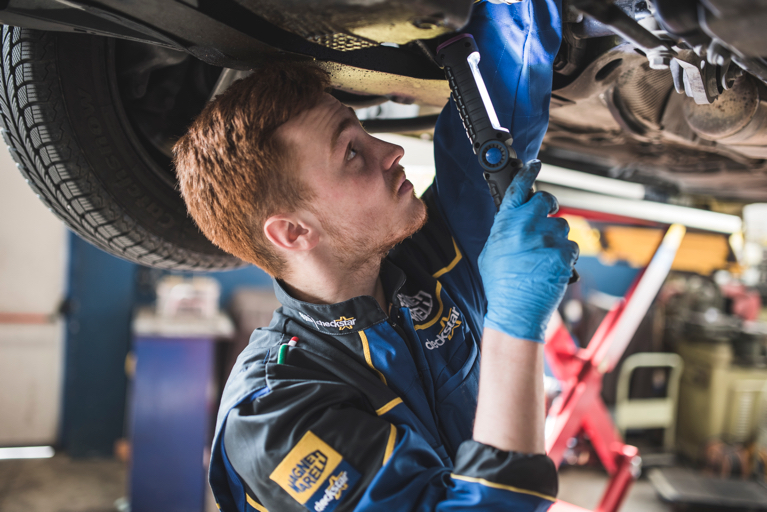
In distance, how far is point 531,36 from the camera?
78cm

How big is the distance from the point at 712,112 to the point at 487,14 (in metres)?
0.52

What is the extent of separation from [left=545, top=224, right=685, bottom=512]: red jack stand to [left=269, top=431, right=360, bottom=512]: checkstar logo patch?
1.54 metres

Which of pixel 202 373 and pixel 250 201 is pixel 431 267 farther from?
pixel 202 373

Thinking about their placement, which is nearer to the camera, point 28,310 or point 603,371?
point 603,371

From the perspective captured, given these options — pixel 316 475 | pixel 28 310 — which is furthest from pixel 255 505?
pixel 28 310

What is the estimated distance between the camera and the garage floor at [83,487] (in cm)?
268

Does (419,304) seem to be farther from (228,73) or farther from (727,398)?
(727,398)

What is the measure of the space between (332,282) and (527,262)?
32cm

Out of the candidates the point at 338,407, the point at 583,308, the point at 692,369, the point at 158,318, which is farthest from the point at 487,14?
the point at 692,369

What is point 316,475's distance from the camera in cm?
63

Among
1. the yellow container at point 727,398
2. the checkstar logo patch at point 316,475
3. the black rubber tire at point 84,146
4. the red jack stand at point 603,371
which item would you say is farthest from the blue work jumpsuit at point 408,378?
the yellow container at point 727,398

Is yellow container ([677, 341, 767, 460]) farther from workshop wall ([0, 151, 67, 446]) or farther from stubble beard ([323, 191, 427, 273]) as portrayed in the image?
workshop wall ([0, 151, 67, 446])

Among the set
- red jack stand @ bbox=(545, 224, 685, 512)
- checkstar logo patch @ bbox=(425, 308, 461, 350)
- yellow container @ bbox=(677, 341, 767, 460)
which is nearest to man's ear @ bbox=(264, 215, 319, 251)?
checkstar logo patch @ bbox=(425, 308, 461, 350)

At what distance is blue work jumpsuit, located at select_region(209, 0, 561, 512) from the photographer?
62 centimetres
